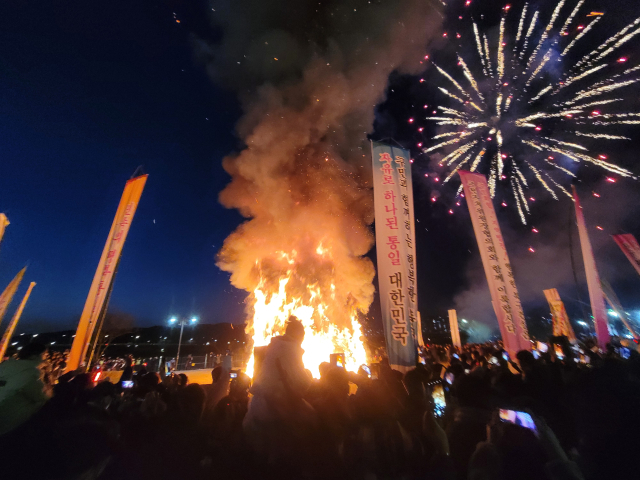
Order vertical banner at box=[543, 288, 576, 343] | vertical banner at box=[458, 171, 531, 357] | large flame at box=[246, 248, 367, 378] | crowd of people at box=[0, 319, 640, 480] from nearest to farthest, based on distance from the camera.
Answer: crowd of people at box=[0, 319, 640, 480] < vertical banner at box=[458, 171, 531, 357] < vertical banner at box=[543, 288, 576, 343] < large flame at box=[246, 248, 367, 378]

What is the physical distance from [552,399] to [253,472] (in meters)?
4.57

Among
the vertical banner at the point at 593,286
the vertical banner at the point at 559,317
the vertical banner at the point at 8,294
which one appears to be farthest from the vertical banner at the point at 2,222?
the vertical banner at the point at 559,317

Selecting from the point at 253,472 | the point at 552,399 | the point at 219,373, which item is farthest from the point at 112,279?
the point at 552,399

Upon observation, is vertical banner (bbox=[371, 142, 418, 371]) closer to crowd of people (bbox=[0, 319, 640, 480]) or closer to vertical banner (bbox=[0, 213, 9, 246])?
crowd of people (bbox=[0, 319, 640, 480])

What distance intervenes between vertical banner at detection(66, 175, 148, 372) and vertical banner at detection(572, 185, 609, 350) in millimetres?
21175

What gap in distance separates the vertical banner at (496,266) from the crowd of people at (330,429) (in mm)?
6172

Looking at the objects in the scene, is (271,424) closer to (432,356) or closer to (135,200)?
(432,356)

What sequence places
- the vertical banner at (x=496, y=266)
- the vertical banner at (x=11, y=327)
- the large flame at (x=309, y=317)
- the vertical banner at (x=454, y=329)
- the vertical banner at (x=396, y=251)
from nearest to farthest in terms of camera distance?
the vertical banner at (x=396, y=251)
the vertical banner at (x=496, y=266)
the large flame at (x=309, y=317)
the vertical banner at (x=11, y=327)
the vertical banner at (x=454, y=329)

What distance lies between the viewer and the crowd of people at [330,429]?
2.88m

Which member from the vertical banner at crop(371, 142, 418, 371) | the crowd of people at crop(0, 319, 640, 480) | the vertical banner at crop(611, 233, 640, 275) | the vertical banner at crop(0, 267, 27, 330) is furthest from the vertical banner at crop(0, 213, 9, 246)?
the vertical banner at crop(611, 233, 640, 275)

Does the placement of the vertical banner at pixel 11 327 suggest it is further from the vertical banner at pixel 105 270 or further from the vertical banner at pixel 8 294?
the vertical banner at pixel 105 270

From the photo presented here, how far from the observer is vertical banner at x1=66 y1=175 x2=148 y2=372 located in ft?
38.3

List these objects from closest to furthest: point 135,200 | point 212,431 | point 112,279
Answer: point 212,431 < point 112,279 < point 135,200

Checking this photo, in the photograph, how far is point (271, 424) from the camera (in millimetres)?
4293
